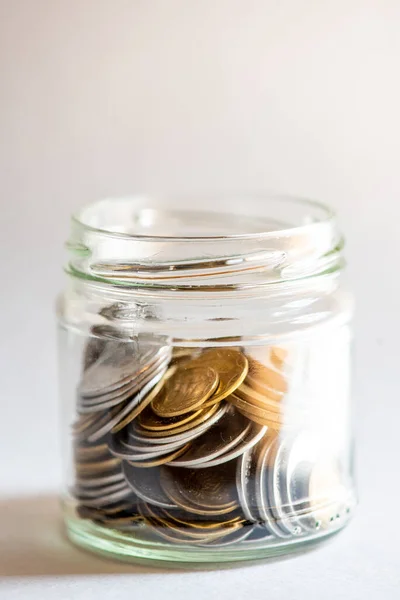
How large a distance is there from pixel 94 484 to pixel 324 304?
21cm

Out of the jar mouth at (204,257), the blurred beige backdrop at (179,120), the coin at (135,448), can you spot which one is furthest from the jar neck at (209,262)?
the blurred beige backdrop at (179,120)

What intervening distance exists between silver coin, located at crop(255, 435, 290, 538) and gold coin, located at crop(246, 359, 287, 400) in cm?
3

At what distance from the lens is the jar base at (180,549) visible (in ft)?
2.20

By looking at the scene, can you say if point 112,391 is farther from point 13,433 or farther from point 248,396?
point 13,433

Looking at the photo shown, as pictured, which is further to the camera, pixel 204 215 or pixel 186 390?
pixel 204 215

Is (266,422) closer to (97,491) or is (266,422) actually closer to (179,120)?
(97,491)

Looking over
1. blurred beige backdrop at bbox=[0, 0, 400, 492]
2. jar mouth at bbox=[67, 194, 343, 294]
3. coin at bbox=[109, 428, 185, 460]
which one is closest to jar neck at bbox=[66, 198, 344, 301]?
jar mouth at bbox=[67, 194, 343, 294]

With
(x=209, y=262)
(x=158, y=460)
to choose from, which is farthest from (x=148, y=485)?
(x=209, y=262)

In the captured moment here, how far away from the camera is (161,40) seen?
2.98 ft

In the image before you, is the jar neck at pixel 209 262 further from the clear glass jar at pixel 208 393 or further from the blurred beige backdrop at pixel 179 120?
the blurred beige backdrop at pixel 179 120

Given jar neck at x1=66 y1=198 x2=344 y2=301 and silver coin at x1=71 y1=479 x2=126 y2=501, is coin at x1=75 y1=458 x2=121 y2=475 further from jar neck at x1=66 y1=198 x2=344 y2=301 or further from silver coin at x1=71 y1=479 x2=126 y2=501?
jar neck at x1=66 y1=198 x2=344 y2=301

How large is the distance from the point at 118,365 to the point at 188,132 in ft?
1.10

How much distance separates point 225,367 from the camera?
2.13ft

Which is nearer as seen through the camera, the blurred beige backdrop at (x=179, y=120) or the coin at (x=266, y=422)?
the coin at (x=266, y=422)
